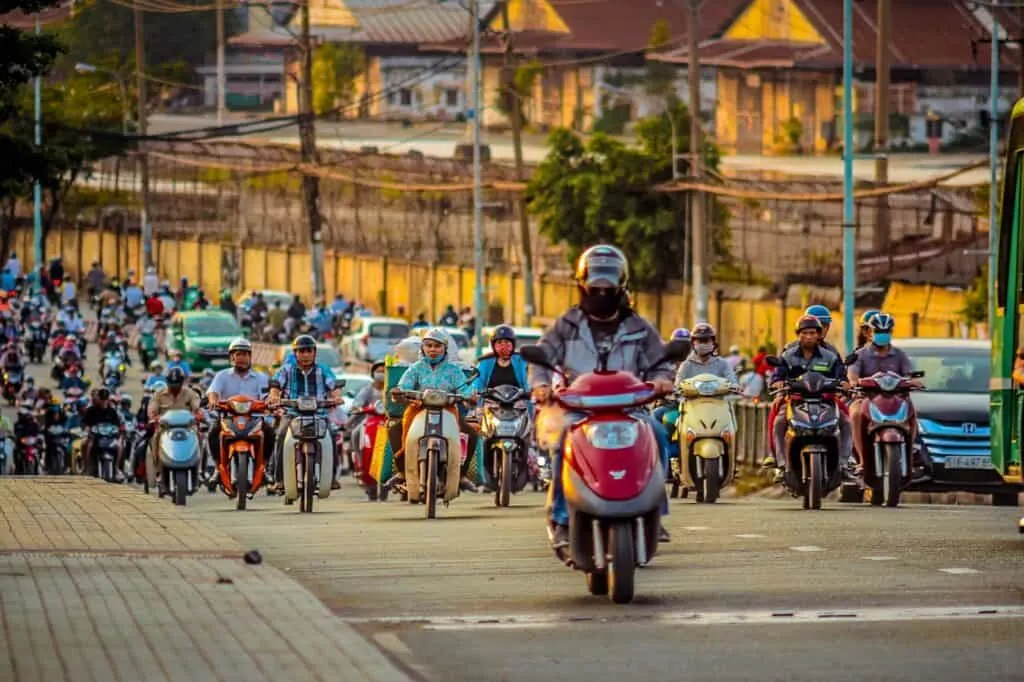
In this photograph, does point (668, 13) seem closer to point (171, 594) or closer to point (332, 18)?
point (332, 18)

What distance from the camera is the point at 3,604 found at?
529 inches

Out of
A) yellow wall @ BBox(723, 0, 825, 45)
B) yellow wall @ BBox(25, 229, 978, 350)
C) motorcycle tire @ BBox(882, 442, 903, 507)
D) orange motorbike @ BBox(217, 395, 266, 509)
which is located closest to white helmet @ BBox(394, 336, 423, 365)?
orange motorbike @ BBox(217, 395, 266, 509)

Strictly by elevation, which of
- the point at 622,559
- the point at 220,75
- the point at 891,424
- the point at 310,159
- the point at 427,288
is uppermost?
the point at 220,75

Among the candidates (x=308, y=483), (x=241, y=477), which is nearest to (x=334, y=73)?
(x=241, y=477)

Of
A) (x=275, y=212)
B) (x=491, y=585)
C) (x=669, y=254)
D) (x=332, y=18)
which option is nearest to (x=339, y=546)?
(x=491, y=585)

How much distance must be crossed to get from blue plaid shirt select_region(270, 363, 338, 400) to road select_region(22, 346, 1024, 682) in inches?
173

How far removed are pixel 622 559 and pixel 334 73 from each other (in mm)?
106948

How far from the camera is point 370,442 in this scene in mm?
28797

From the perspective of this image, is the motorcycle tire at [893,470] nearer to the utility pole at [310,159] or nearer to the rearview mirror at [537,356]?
the rearview mirror at [537,356]

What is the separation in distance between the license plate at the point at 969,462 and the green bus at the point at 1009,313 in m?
6.12

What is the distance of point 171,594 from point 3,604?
93 centimetres

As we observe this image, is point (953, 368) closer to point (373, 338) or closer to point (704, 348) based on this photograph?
point (704, 348)

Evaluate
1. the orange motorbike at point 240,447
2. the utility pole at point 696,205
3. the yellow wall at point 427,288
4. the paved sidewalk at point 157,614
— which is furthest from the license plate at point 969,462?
the utility pole at point 696,205

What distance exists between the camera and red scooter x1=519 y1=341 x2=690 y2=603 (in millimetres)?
14281
